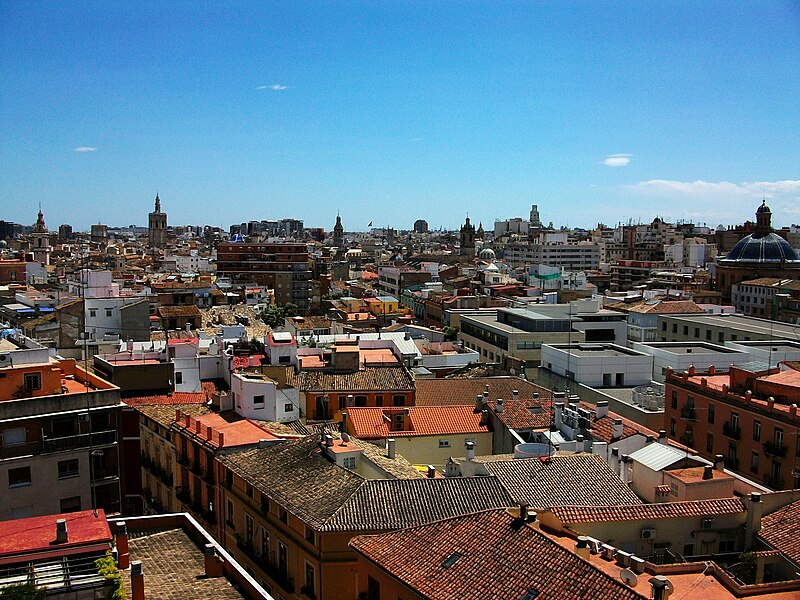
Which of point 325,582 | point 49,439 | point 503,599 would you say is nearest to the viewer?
point 503,599

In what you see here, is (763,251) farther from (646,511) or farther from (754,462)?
(646,511)

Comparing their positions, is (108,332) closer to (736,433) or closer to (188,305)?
(188,305)

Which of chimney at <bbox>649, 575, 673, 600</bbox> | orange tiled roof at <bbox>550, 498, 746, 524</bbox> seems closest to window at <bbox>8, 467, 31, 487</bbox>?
orange tiled roof at <bbox>550, 498, 746, 524</bbox>

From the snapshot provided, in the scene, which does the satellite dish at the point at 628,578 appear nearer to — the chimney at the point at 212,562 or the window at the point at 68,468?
the chimney at the point at 212,562

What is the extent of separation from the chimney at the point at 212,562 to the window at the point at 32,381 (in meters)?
9.48

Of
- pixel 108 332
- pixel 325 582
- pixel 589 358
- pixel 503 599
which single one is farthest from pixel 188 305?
pixel 503 599

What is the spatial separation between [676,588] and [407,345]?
1027 inches

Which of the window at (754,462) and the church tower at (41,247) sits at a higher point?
the church tower at (41,247)

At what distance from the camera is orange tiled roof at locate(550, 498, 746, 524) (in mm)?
14140

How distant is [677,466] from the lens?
17.4 metres

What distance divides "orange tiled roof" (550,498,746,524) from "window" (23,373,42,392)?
1273 centimetres

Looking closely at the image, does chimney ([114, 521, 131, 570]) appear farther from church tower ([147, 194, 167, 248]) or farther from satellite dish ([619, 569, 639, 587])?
church tower ([147, 194, 167, 248])

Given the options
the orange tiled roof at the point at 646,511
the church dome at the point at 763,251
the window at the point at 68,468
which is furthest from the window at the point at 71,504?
the church dome at the point at 763,251

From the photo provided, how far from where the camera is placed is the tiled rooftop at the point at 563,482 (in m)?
16.3
